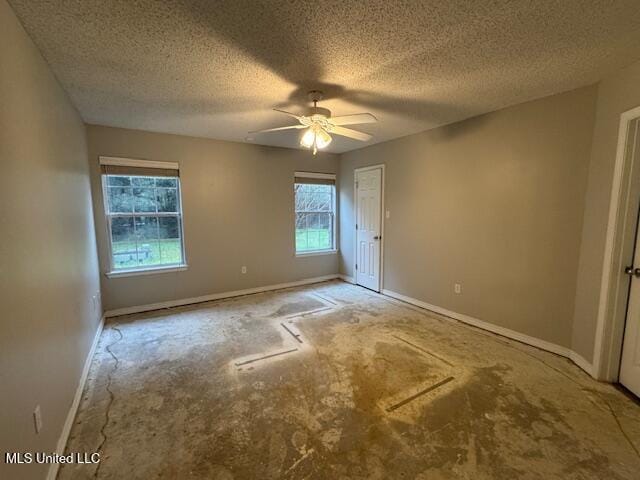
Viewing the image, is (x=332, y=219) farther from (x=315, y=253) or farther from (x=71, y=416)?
(x=71, y=416)

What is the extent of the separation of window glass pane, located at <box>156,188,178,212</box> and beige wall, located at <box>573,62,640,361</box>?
4734 mm

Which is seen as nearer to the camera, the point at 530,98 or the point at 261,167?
the point at 530,98

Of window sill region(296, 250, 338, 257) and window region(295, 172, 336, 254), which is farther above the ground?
window region(295, 172, 336, 254)

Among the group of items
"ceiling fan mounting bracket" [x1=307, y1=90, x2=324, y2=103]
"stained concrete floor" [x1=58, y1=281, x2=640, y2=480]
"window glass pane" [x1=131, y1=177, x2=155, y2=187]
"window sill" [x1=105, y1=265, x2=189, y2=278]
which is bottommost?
"stained concrete floor" [x1=58, y1=281, x2=640, y2=480]

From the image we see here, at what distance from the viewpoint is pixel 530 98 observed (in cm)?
282

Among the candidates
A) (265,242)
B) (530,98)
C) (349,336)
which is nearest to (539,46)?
(530,98)

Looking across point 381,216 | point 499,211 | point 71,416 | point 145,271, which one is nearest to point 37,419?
point 71,416

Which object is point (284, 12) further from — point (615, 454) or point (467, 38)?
point (615, 454)

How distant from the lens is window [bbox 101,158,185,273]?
378 cm

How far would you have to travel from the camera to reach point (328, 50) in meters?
1.95

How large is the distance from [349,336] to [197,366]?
1.56m

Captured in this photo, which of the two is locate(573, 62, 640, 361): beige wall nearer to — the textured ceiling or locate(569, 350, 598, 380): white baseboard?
locate(569, 350, 598, 380): white baseboard

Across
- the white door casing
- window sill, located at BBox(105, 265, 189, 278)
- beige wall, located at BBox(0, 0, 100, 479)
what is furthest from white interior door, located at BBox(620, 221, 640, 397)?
window sill, located at BBox(105, 265, 189, 278)

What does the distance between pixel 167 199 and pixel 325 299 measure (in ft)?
8.99
